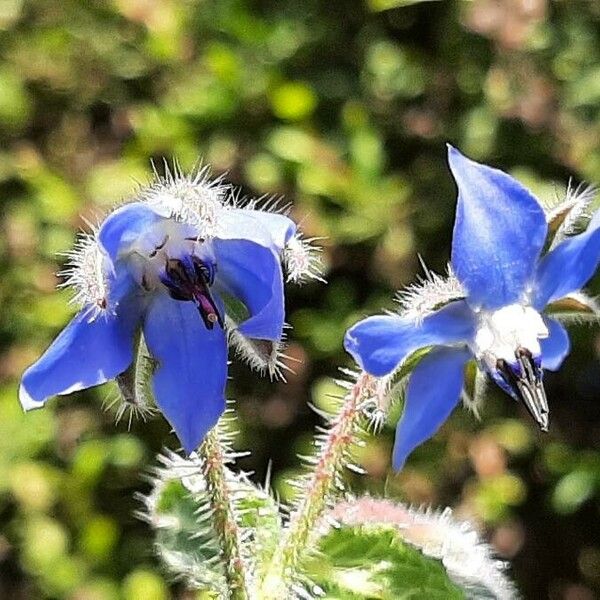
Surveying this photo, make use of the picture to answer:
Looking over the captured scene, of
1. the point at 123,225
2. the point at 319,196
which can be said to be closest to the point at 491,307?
the point at 123,225

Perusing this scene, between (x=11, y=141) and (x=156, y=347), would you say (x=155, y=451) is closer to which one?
(x=11, y=141)

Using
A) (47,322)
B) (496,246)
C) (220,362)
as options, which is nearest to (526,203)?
(496,246)

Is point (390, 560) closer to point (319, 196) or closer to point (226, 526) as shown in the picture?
point (226, 526)

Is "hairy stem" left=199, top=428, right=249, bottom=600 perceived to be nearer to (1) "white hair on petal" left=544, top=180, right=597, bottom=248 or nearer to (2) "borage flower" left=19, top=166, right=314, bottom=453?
(2) "borage flower" left=19, top=166, right=314, bottom=453

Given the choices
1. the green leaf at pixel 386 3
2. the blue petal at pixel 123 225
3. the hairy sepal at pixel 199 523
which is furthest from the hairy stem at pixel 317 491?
the green leaf at pixel 386 3

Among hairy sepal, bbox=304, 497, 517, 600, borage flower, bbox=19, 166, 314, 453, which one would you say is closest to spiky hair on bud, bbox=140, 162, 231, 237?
borage flower, bbox=19, 166, 314, 453

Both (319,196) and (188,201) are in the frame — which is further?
(319,196)
